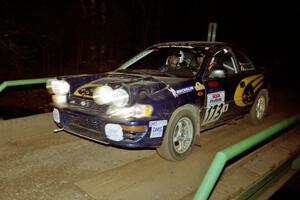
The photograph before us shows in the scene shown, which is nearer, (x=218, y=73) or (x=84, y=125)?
(x=84, y=125)

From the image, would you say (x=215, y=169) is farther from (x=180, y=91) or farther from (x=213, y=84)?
(x=213, y=84)

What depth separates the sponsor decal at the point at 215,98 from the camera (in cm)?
484

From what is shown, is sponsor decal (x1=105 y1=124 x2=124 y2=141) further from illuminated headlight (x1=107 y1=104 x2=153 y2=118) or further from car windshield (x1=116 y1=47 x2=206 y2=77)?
car windshield (x1=116 y1=47 x2=206 y2=77)

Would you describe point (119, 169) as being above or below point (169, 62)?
below

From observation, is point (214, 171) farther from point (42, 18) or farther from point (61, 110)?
point (42, 18)

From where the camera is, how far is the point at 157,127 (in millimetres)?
3979

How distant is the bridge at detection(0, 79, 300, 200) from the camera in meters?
3.53

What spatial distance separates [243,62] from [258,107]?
1129 millimetres

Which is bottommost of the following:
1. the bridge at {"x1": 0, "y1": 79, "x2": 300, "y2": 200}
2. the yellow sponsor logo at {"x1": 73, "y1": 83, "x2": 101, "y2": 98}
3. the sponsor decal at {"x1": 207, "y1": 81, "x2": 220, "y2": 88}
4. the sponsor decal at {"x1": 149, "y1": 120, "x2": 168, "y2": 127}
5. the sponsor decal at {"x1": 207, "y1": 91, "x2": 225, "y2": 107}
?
the bridge at {"x1": 0, "y1": 79, "x2": 300, "y2": 200}

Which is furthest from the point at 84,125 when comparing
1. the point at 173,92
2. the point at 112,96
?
the point at 173,92

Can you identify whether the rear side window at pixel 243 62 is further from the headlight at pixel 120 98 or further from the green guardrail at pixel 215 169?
the green guardrail at pixel 215 169

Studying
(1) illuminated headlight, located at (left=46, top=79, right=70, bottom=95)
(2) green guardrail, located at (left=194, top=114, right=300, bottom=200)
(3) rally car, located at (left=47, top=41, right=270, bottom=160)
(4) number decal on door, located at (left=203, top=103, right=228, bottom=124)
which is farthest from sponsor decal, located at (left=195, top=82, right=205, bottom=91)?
(2) green guardrail, located at (left=194, top=114, right=300, bottom=200)

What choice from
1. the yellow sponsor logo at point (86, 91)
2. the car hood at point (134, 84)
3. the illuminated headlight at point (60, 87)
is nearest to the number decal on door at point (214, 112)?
the car hood at point (134, 84)

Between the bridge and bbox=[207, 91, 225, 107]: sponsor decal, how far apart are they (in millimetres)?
777
